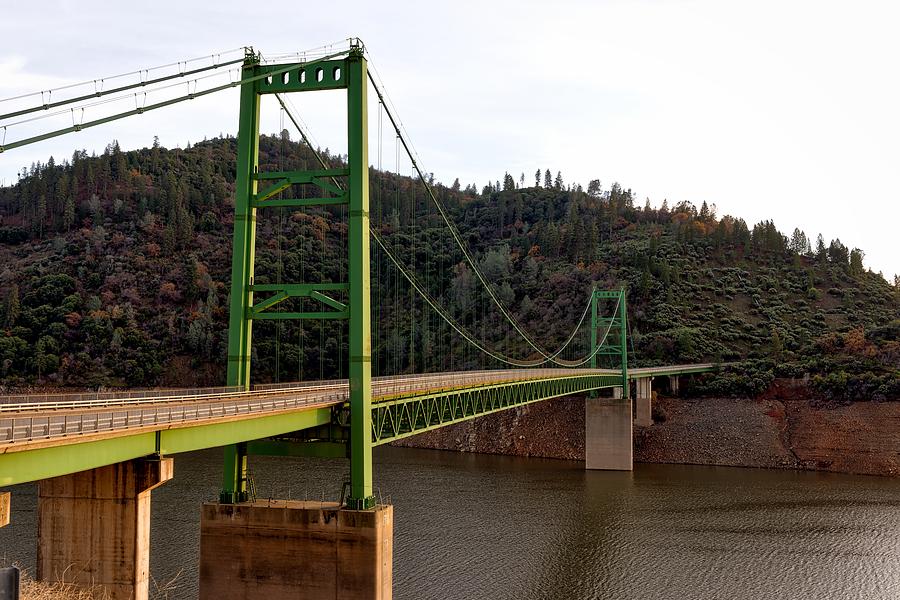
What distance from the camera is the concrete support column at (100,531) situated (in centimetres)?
1950

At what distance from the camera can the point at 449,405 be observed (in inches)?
1427

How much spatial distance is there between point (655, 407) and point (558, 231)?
5562cm

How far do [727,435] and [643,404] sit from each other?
25.7ft

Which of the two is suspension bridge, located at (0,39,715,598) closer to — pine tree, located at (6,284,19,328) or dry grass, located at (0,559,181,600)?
dry grass, located at (0,559,181,600)

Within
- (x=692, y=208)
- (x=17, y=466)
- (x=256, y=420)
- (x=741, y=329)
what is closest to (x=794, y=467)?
(x=741, y=329)

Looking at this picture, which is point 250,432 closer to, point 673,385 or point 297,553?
point 297,553

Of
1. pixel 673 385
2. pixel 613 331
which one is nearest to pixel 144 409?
pixel 673 385

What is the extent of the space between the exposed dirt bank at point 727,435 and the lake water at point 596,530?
3637mm

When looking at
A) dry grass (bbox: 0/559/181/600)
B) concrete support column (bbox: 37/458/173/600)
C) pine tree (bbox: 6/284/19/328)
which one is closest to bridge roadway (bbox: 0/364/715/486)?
concrete support column (bbox: 37/458/173/600)

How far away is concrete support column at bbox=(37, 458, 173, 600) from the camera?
64.0 feet

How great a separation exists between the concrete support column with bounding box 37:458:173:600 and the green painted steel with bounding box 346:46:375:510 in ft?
25.9

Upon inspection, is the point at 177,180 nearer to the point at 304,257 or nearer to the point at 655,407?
the point at 304,257

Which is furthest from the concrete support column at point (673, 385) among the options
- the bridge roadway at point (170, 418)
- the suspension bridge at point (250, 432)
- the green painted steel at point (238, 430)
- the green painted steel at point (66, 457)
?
the green painted steel at point (66, 457)

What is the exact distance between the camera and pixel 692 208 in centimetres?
16425
